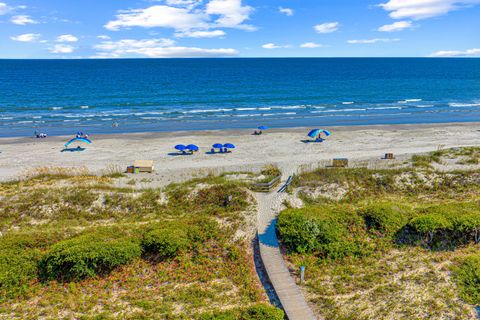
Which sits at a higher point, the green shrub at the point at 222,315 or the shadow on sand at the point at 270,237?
the shadow on sand at the point at 270,237

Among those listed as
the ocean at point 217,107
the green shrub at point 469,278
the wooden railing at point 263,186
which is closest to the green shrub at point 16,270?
the wooden railing at point 263,186

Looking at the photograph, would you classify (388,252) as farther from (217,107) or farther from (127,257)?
(217,107)

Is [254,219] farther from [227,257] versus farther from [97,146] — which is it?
[97,146]

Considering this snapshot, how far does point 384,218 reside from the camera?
691 inches

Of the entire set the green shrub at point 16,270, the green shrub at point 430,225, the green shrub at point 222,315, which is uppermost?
the green shrub at point 430,225

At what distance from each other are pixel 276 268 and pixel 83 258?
821 cm

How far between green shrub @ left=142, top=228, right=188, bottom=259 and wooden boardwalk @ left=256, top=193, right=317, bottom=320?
3.83 meters

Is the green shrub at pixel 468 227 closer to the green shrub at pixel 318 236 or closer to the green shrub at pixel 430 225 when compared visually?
the green shrub at pixel 430 225

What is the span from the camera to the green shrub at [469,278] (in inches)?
520

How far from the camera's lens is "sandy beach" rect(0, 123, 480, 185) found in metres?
30.9

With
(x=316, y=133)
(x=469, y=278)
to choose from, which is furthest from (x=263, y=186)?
(x=316, y=133)

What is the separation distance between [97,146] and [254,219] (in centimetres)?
2633

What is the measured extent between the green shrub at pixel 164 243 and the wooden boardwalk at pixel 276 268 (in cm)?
383

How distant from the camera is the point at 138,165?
28922 mm
